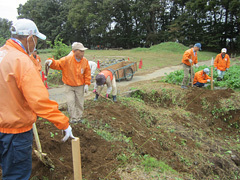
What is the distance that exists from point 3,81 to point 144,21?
41.2 metres

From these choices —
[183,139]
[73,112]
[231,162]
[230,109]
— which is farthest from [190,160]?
[230,109]

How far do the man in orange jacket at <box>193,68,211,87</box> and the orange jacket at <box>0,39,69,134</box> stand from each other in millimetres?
7296

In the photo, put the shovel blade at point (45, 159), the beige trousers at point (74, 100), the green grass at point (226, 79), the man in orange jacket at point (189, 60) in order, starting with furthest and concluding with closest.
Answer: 1. the green grass at point (226, 79)
2. the man in orange jacket at point (189, 60)
3. the beige trousers at point (74, 100)
4. the shovel blade at point (45, 159)

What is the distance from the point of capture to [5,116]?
1751 millimetres

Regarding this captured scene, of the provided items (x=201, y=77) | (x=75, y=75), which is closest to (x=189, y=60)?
(x=201, y=77)

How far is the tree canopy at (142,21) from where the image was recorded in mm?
31625

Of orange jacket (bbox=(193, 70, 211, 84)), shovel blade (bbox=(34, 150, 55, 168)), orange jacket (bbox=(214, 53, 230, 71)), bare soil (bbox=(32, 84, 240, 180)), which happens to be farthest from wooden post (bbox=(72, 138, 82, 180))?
orange jacket (bbox=(214, 53, 230, 71))

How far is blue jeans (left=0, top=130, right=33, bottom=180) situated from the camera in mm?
1820

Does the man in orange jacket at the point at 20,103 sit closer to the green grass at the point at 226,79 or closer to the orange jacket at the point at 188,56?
the orange jacket at the point at 188,56

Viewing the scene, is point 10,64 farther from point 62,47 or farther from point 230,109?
point 62,47

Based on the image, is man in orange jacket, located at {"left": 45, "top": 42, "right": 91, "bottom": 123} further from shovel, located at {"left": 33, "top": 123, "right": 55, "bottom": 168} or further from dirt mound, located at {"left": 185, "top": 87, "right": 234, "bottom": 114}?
dirt mound, located at {"left": 185, "top": 87, "right": 234, "bottom": 114}

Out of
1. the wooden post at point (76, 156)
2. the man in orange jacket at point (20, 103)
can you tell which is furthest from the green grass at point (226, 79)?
the man in orange jacket at point (20, 103)

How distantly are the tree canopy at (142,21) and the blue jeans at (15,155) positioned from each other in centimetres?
2735

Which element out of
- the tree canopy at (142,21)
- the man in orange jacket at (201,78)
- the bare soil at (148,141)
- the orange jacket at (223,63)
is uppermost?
the tree canopy at (142,21)
